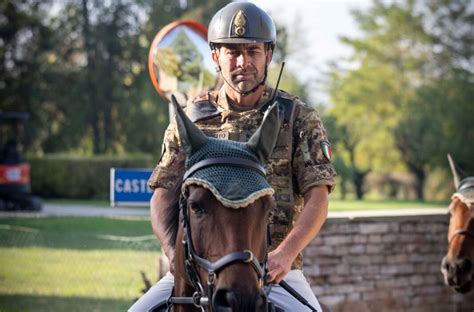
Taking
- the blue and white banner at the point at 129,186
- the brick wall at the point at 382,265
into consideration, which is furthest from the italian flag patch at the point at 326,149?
the brick wall at the point at 382,265

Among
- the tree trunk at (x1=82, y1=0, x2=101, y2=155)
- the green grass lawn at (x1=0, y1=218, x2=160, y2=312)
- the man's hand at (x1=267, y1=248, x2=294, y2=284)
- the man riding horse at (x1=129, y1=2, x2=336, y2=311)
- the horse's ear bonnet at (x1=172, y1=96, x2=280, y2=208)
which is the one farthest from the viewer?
the tree trunk at (x1=82, y1=0, x2=101, y2=155)

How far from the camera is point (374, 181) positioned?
4556 cm

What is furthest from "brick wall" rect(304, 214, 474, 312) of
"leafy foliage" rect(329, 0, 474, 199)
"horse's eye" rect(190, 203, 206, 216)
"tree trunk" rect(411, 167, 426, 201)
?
"tree trunk" rect(411, 167, 426, 201)

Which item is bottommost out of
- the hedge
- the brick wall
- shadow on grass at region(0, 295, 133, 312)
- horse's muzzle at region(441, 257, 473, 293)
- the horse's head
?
the hedge

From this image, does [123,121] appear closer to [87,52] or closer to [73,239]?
[87,52]

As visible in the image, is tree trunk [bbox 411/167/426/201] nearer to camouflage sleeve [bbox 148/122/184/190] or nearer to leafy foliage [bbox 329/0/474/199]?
leafy foliage [bbox 329/0/474/199]

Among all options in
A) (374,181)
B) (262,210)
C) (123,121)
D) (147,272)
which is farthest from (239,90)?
(374,181)

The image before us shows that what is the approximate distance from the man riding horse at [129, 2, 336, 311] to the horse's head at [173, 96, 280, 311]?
1.93 ft

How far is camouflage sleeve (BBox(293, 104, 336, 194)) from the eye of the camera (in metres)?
4.01

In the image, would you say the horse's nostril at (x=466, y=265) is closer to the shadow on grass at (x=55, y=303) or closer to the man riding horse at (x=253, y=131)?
the man riding horse at (x=253, y=131)

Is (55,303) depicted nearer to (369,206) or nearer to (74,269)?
(74,269)

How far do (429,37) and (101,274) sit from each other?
41626 millimetres

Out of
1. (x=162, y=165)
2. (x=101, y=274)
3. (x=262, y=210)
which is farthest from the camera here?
(x=101, y=274)

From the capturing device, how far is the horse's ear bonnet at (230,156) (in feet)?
10.1
